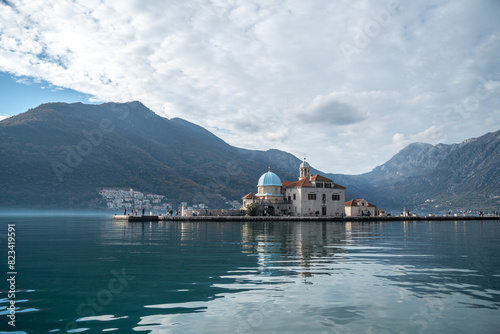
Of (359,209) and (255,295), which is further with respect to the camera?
(359,209)

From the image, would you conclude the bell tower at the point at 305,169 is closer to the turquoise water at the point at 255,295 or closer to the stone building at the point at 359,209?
the stone building at the point at 359,209

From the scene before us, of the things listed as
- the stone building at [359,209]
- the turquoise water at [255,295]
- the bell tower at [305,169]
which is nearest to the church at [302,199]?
the stone building at [359,209]

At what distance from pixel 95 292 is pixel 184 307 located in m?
3.98

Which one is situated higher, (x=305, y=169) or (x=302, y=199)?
(x=305, y=169)

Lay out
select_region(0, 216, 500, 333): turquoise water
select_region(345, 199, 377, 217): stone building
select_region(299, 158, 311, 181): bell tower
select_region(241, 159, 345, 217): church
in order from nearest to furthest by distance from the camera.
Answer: select_region(0, 216, 500, 333): turquoise water, select_region(241, 159, 345, 217): church, select_region(345, 199, 377, 217): stone building, select_region(299, 158, 311, 181): bell tower

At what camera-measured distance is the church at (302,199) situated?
84.7m

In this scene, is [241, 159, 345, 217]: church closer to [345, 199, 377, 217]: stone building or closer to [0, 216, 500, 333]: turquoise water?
[345, 199, 377, 217]: stone building

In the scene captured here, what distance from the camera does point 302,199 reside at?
84688 mm

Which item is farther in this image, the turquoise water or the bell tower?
the bell tower

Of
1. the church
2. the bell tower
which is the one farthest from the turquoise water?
the bell tower

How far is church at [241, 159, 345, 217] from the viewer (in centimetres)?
8469

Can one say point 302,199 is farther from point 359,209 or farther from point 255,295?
point 255,295

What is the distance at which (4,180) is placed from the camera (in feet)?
485

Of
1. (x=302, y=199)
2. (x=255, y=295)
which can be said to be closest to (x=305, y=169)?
(x=302, y=199)
